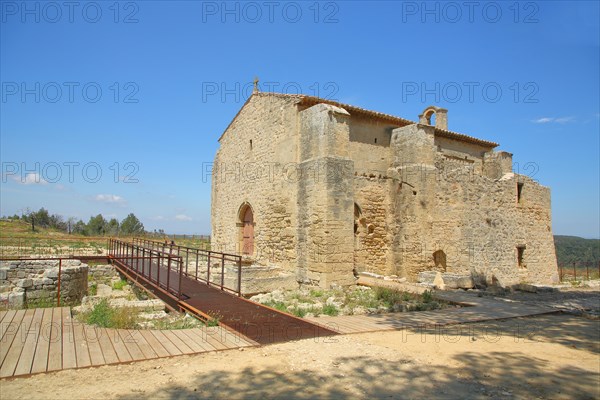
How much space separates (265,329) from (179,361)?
71.5 inches

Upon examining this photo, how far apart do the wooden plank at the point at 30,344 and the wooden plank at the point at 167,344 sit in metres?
1.42

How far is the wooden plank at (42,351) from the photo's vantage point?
4.31 metres

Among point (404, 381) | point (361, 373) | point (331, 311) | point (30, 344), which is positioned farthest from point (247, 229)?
point (404, 381)

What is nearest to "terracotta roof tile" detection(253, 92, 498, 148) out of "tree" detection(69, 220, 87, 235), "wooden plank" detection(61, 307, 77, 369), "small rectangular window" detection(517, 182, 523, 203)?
"small rectangular window" detection(517, 182, 523, 203)

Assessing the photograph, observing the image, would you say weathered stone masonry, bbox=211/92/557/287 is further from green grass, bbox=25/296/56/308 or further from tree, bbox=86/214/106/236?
tree, bbox=86/214/106/236

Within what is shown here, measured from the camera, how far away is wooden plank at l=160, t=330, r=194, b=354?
505cm

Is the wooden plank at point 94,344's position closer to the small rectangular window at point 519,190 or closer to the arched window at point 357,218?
the arched window at point 357,218

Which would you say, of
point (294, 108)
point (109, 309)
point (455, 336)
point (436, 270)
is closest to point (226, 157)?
point (294, 108)

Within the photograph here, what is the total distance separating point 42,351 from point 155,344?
1278 millimetres

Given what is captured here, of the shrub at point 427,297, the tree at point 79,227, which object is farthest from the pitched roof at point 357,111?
the tree at point 79,227

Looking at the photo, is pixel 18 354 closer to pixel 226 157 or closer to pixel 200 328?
pixel 200 328

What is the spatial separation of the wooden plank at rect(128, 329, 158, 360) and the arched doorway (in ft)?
35.5

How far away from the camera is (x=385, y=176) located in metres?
14.6

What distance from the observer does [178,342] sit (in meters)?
5.41
